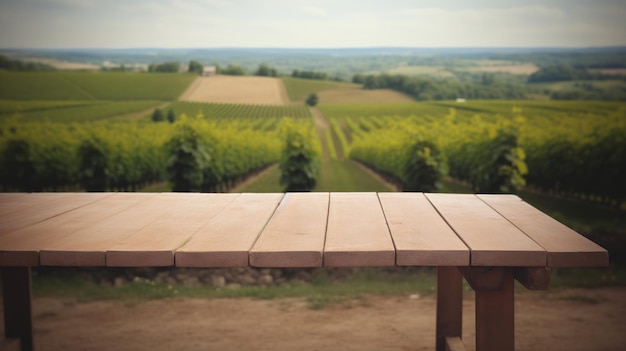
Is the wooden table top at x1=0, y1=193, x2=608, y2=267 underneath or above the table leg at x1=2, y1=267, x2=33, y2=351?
above

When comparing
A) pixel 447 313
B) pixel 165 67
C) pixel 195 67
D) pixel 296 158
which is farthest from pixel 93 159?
pixel 195 67

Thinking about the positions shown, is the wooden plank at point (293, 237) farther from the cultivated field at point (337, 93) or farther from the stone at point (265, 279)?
the cultivated field at point (337, 93)

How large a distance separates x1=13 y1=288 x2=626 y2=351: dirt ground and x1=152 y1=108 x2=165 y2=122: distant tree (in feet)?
97.7

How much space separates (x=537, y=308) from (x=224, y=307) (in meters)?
2.78

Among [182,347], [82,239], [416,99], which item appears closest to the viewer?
[82,239]

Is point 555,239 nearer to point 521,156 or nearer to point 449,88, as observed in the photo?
point 521,156

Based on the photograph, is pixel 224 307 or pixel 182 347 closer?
pixel 182 347

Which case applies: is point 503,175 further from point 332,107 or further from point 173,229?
point 332,107

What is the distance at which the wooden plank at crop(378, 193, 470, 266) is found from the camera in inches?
68.1

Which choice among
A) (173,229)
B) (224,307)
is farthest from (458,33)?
(173,229)

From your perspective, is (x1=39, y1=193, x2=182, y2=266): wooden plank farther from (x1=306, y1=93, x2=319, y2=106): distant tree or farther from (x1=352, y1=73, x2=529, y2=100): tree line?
(x1=306, y1=93, x2=319, y2=106): distant tree

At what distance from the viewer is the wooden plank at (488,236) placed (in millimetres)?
1741

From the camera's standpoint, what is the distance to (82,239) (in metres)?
1.94

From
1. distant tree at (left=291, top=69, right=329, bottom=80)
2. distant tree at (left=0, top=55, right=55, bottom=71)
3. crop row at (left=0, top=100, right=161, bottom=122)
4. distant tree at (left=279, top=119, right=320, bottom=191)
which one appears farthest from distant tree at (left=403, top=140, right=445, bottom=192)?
distant tree at (left=291, top=69, right=329, bottom=80)
